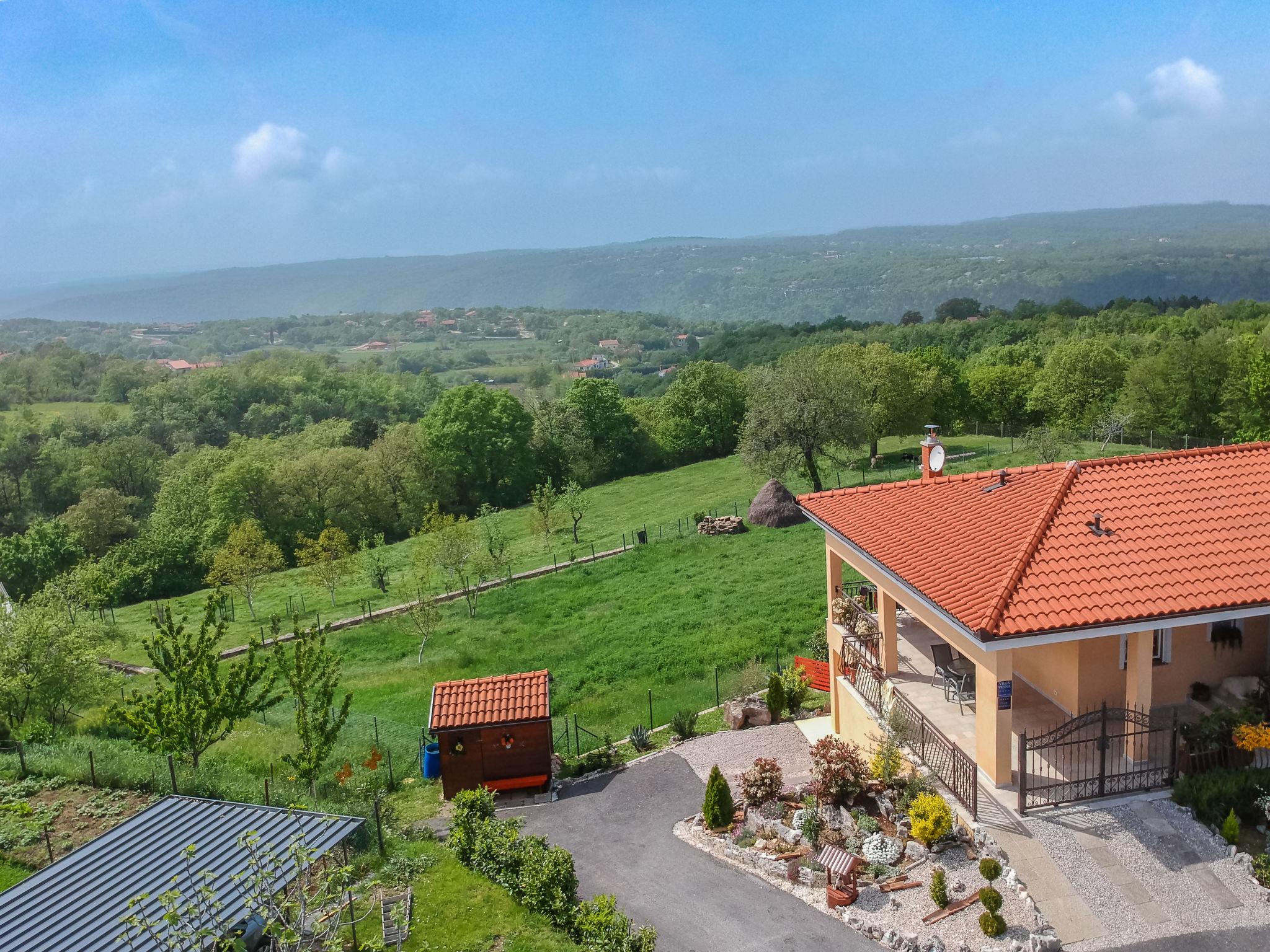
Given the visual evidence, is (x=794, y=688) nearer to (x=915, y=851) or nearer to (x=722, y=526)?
(x=915, y=851)

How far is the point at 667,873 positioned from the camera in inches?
559

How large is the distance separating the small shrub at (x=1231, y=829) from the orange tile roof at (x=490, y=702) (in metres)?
11.3

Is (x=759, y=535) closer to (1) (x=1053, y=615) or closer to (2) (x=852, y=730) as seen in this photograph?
(2) (x=852, y=730)

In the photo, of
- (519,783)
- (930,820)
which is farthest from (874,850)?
(519,783)

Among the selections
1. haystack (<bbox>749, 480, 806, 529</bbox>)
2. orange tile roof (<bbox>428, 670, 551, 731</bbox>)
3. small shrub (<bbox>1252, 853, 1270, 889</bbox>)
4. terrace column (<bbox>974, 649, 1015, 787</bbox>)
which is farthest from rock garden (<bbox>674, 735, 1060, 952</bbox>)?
haystack (<bbox>749, 480, 806, 529</bbox>)

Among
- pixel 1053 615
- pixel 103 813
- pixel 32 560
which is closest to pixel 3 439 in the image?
pixel 32 560

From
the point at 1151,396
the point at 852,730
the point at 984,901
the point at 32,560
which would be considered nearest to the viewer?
the point at 984,901

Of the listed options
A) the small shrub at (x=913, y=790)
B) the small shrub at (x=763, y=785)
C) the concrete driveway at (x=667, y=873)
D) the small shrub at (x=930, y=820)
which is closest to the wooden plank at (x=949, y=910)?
the concrete driveway at (x=667, y=873)

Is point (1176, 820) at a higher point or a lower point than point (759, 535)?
higher

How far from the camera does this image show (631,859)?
14.9m

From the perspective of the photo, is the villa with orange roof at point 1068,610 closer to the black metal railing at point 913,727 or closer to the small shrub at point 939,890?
the black metal railing at point 913,727

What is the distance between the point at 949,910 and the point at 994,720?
8.50ft

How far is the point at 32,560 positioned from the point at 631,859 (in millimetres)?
47207

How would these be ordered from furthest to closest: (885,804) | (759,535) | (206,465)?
(206,465), (759,535), (885,804)
